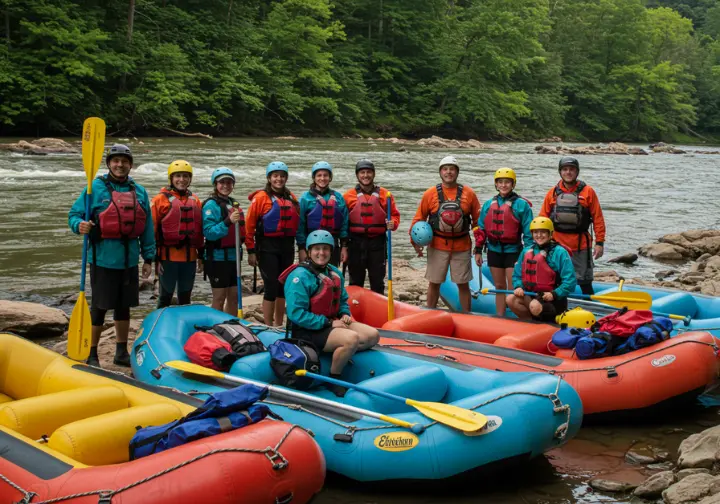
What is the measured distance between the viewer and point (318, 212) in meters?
6.29

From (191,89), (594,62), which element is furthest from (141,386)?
(594,62)

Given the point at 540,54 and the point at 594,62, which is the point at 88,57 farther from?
the point at 594,62

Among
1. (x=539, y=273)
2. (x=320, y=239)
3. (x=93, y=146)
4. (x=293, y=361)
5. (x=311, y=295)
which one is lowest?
(x=293, y=361)

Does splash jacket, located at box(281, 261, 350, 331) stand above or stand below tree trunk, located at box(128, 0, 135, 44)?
below

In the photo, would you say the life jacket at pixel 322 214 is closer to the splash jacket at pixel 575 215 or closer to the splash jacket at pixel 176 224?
the splash jacket at pixel 176 224

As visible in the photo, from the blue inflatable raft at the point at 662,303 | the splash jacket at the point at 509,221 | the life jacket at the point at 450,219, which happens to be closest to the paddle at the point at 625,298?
the blue inflatable raft at the point at 662,303

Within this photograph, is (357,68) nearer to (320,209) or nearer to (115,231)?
(320,209)

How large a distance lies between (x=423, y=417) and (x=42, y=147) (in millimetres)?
18166

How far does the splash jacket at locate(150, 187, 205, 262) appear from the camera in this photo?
5746 mm

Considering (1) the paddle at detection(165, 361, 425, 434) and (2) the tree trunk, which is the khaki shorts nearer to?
(1) the paddle at detection(165, 361, 425, 434)

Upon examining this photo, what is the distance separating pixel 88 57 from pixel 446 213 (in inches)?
787

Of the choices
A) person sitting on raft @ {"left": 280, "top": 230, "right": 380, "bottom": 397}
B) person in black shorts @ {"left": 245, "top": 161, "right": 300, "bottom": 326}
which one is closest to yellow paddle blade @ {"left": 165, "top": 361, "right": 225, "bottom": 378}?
person sitting on raft @ {"left": 280, "top": 230, "right": 380, "bottom": 397}

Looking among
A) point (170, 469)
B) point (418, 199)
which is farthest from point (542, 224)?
point (418, 199)

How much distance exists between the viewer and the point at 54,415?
3.73m
